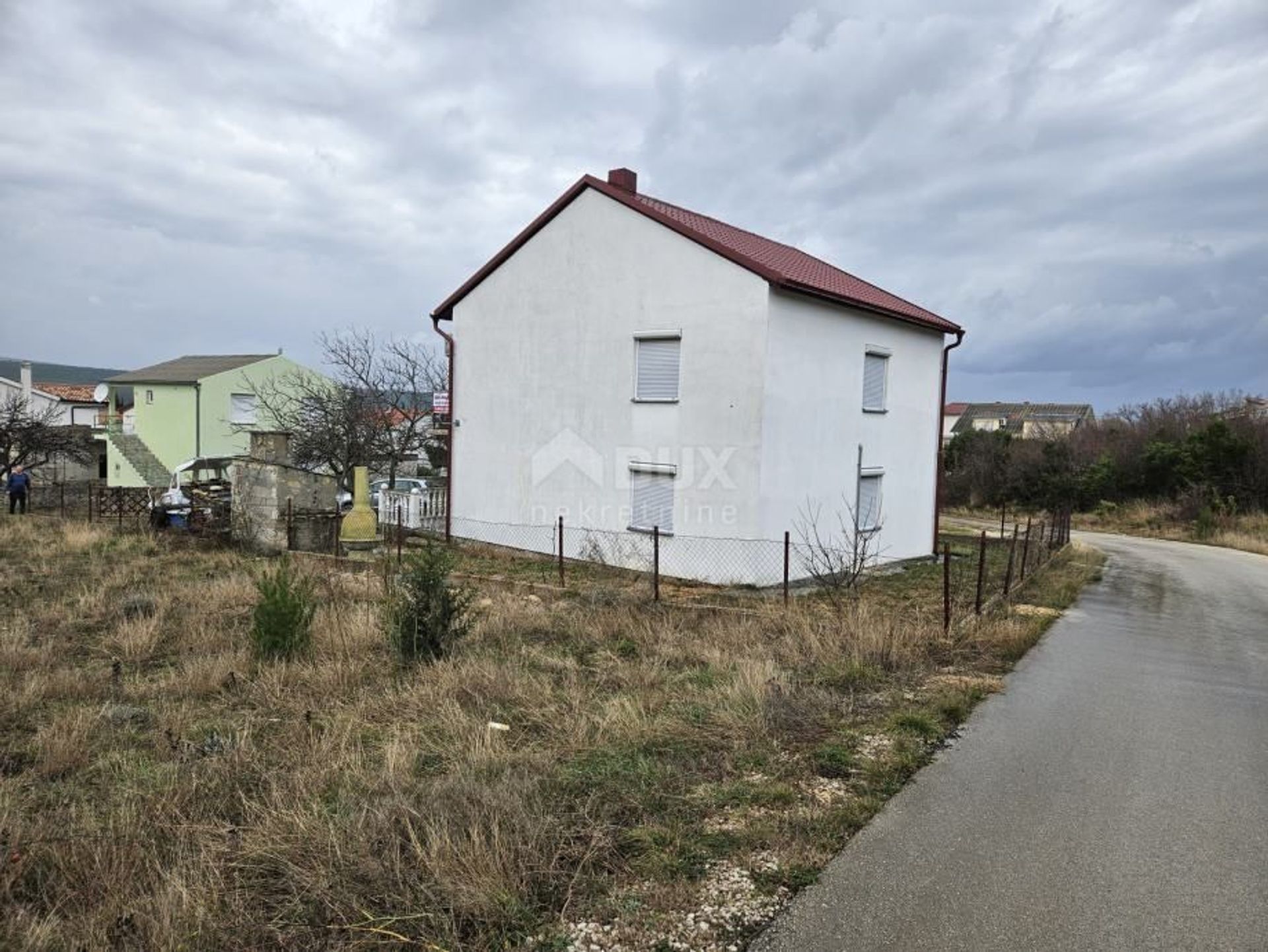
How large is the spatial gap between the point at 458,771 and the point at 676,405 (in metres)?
10.7

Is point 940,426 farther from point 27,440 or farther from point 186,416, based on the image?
point 186,416

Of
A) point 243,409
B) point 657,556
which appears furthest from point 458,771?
point 243,409

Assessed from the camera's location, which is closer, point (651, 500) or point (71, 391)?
point (651, 500)

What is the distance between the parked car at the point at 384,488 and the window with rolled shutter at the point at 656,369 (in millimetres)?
12821

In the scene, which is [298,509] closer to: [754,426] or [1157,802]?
[754,426]

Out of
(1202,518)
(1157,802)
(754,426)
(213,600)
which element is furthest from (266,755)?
(1202,518)

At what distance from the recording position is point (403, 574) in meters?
8.13

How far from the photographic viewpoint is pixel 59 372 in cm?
9419

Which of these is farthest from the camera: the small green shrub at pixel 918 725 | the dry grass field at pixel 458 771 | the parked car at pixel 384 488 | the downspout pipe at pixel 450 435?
the parked car at pixel 384 488

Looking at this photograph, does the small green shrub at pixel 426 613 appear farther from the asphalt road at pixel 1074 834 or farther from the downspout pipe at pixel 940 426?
the downspout pipe at pixel 940 426

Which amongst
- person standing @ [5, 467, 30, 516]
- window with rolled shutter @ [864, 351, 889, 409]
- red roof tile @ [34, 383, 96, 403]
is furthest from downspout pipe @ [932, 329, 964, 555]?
red roof tile @ [34, 383, 96, 403]

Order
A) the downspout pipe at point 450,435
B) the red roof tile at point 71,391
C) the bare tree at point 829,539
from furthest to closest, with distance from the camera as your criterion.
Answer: the red roof tile at point 71,391 → the downspout pipe at point 450,435 → the bare tree at point 829,539

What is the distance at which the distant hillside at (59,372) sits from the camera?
235 feet

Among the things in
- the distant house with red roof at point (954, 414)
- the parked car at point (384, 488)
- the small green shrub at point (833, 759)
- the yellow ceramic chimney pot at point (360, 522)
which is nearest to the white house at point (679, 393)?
the yellow ceramic chimney pot at point (360, 522)
